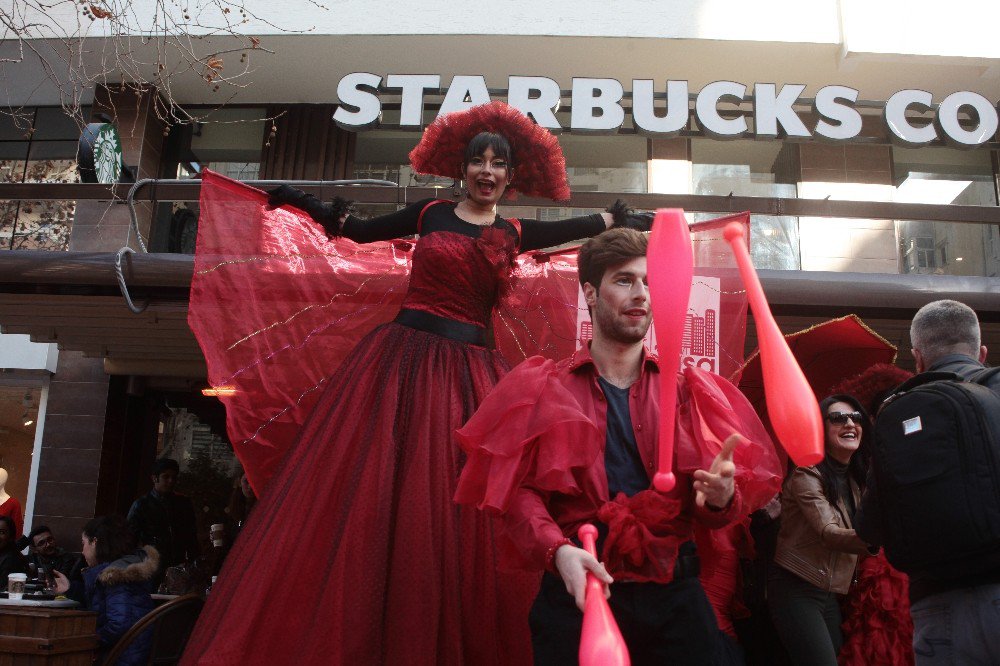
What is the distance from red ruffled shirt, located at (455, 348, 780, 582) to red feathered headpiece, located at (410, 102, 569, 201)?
5.09 ft

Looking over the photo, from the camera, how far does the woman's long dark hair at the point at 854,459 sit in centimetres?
354

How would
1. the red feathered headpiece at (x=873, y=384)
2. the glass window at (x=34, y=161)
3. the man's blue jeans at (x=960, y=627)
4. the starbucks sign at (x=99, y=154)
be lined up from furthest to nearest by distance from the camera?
the glass window at (x=34, y=161)
the starbucks sign at (x=99, y=154)
the red feathered headpiece at (x=873, y=384)
the man's blue jeans at (x=960, y=627)

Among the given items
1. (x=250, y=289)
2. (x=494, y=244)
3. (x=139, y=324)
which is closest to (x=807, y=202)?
(x=494, y=244)

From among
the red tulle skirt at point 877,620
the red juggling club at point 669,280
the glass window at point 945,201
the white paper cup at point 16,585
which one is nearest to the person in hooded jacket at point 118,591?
the white paper cup at point 16,585

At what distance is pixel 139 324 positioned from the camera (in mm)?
6219

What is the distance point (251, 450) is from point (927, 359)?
2452 millimetres

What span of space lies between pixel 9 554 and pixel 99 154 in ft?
Result: 12.1

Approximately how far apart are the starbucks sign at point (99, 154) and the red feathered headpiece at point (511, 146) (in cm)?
520

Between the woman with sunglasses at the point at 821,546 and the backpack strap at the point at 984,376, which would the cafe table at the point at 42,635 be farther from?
the backpack strap at the point at 984,376

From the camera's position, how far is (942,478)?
2.24 meters

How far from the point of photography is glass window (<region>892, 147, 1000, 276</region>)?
9.48m

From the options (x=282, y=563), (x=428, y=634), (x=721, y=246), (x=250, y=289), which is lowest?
(x=428, y=634)

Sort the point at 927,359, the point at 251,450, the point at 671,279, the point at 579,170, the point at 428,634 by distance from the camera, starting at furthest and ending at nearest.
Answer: the point at 579,170 < the point at 251,450 < the point at 927,359 < the point at 428,634 < the point at 671,279

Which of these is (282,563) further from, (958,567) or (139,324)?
(139,324)
